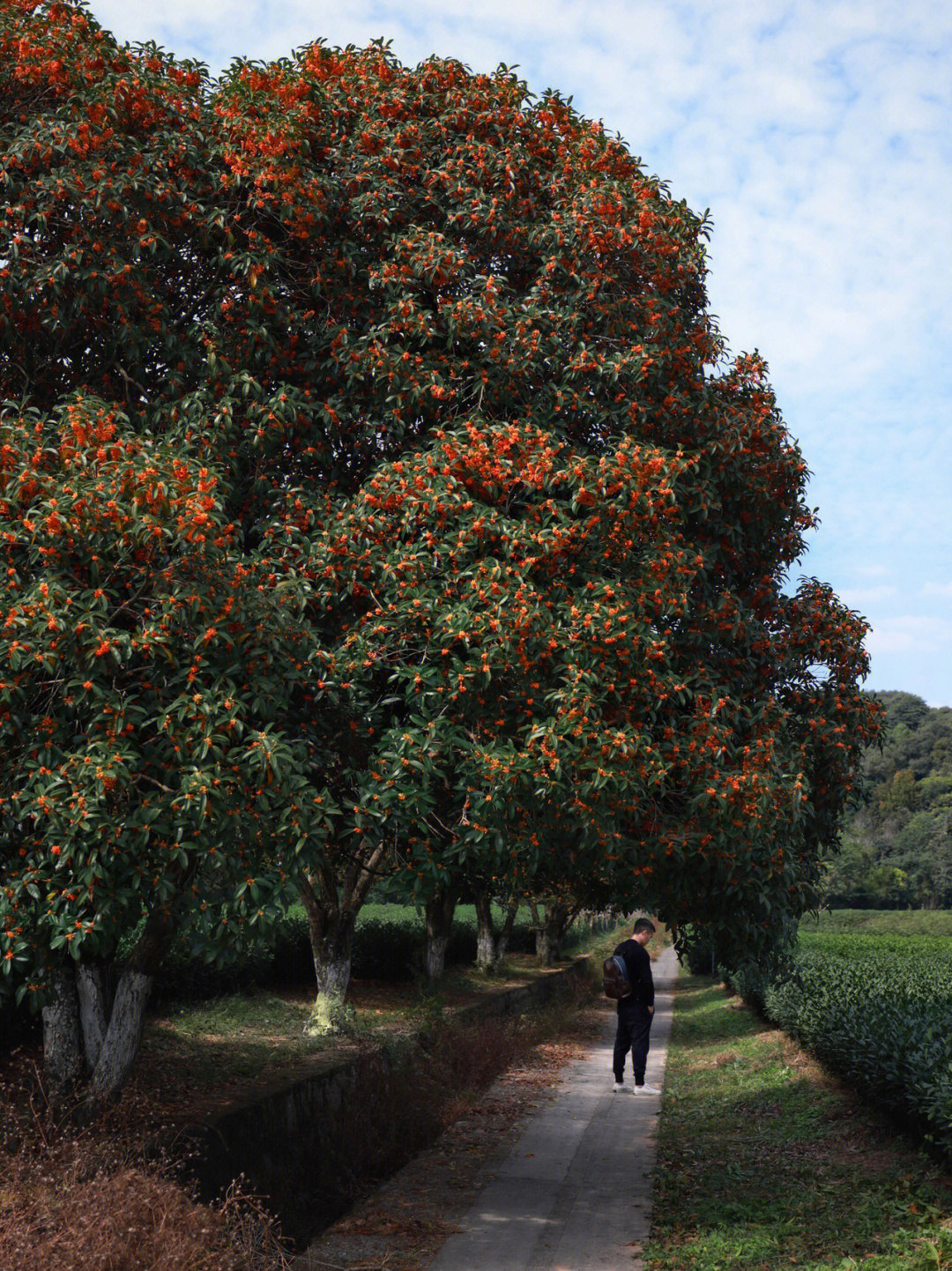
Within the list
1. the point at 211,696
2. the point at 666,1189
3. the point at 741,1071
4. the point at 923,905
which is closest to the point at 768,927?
the point at 666,1189

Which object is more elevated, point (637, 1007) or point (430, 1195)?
point (637, 1007)

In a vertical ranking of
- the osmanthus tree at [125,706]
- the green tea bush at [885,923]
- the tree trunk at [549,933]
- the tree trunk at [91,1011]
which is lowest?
the green tea bush at [885,923]

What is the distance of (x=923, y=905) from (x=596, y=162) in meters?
84.9

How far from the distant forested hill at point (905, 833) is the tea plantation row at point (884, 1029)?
46.8 meters

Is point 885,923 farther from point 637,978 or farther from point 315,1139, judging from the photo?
point 315,1139

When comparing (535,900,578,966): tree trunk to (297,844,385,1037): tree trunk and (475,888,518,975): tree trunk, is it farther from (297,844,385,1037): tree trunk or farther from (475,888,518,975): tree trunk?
(297,844,385,1037): tree trunk

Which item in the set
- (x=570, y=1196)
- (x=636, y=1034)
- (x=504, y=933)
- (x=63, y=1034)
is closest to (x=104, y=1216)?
(x=63, y=1034)

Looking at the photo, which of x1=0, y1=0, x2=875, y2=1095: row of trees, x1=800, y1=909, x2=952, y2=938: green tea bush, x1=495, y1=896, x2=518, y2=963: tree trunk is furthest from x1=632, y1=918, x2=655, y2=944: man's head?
x1=800, y1=909, x2=952, y2=938: green tea bush

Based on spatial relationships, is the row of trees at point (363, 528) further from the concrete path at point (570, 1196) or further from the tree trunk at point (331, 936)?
the tree trunk at point (331, 936)

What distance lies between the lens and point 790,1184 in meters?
8.77

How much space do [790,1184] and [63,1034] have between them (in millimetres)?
6143

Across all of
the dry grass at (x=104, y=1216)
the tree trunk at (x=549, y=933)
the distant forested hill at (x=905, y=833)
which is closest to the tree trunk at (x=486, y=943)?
the tree trunk at (x=549, y=933)

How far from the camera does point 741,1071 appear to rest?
15359 mm

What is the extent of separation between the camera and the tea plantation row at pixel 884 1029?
8516mm
